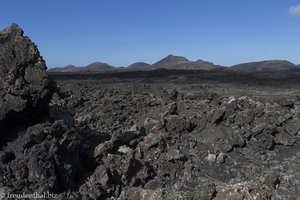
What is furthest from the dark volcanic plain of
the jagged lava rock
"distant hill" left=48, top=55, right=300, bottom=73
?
"distant hill" left=48, top=55, right=300, bottom=73

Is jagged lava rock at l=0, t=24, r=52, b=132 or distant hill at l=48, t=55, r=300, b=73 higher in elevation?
jagged lava rock at l=0, t=24, r=52, b=132

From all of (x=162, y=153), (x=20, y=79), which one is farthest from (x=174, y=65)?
(x=20, y=79)

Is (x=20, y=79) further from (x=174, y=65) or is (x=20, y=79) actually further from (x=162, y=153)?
(x=174, y=65)

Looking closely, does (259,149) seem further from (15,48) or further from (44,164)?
(15,48)

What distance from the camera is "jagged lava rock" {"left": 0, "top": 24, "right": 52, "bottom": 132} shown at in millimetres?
6148

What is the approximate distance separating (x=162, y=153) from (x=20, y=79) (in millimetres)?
2262

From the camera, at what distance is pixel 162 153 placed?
6785 mm

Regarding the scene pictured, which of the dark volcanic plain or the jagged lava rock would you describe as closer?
the dark volcanic plain

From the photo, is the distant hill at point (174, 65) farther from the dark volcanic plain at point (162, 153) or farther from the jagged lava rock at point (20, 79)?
the jagged lava rock at point (20, 79)

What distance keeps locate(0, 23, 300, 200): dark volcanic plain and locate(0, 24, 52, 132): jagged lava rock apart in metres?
0.03

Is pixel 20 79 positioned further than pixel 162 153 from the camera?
No

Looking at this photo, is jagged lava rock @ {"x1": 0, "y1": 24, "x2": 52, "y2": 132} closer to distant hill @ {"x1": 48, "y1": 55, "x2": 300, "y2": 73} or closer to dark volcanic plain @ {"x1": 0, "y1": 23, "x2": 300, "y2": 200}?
dark volcanic plain @ {"x1": 0, "y1": 23, "x2": 300, "y2": 200}

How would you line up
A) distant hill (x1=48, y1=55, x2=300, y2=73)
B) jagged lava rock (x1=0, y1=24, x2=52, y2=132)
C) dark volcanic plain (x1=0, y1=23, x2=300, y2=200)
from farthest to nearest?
distant hill (x1=48, y1=55, x2=300, y2=73)
jagged lava rock (x1=0, y1=24, x2=52, y2=132)
dark volcanic plain (x1=0, y1=23, x2=300, y2=200)

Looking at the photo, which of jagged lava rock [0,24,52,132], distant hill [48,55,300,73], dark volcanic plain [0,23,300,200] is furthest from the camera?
distant hill [48,55,300,73]
